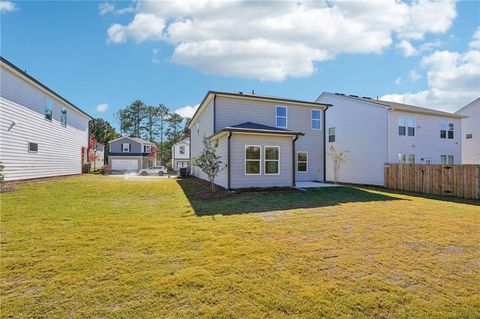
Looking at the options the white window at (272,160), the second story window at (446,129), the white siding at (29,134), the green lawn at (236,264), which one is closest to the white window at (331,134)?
the second story window at (446,129)

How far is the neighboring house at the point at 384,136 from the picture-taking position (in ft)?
63.0

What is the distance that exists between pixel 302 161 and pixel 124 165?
35.1 m

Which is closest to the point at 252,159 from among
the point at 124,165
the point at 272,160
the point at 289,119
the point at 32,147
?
the point at 272,160

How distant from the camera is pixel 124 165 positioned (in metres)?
43.8

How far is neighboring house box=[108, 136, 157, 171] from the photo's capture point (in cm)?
4366

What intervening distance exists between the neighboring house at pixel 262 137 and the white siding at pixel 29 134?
347 inches

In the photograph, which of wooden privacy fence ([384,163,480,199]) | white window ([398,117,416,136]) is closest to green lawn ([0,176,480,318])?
wooden privacy fence ([384,163,480,199])

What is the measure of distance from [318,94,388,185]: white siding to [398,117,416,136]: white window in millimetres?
1372

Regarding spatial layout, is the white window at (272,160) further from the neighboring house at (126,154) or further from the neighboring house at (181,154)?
the neighboring house at (126,154)

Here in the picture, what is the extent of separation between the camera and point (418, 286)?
363 centimetres

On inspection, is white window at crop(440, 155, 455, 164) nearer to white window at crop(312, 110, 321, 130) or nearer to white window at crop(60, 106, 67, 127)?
white window at crop(312, 110, 321, 130)

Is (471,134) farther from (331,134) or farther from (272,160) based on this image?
(272,160)

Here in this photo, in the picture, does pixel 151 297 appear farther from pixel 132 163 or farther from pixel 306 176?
pixel 132 163

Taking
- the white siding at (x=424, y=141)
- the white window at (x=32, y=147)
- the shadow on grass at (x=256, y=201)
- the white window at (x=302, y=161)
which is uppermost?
the white siding at (x=424, y=141)
